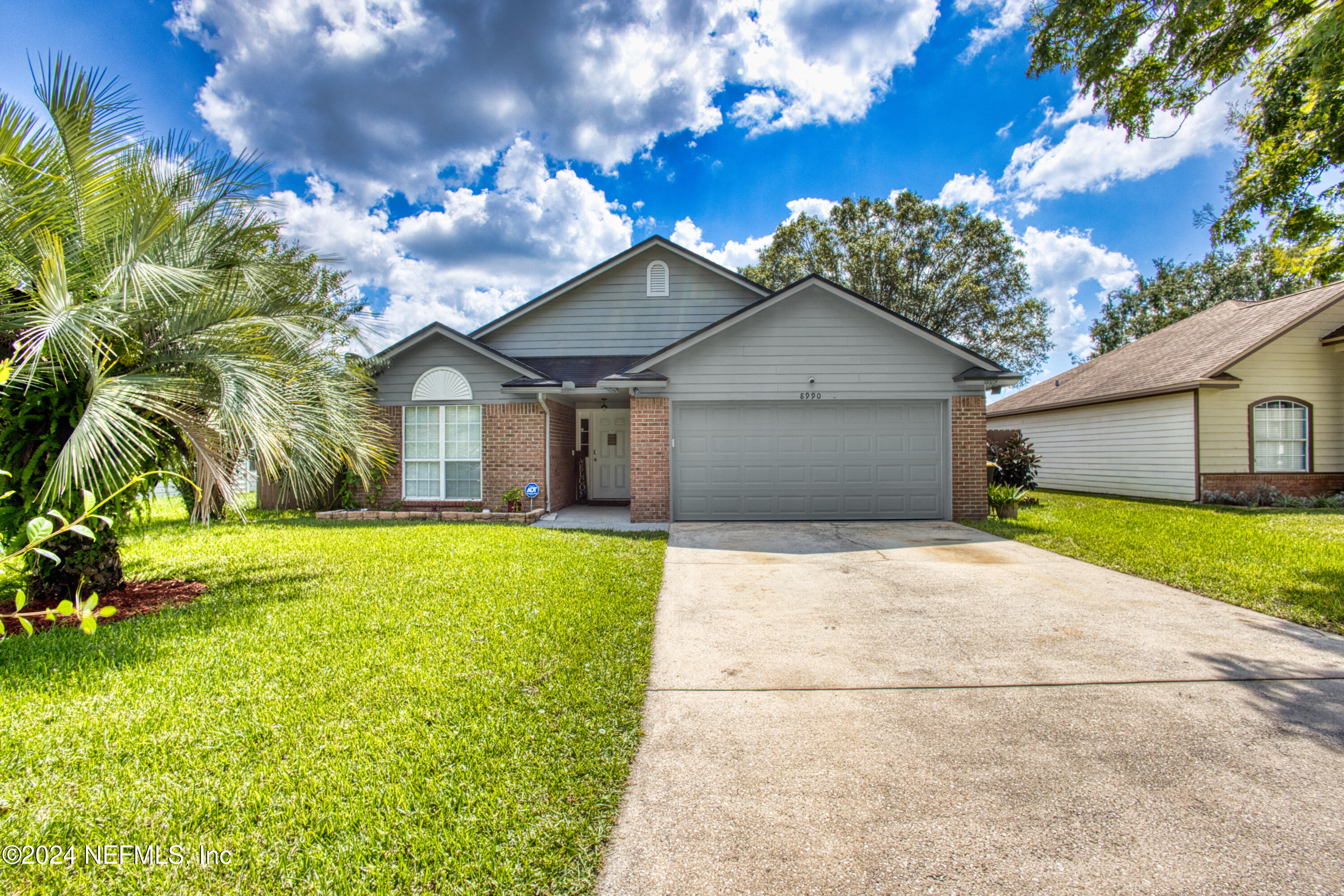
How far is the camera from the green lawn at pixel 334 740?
2.15 m

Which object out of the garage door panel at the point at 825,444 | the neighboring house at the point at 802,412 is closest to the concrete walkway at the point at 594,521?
the neighboring house at the point at 802,412

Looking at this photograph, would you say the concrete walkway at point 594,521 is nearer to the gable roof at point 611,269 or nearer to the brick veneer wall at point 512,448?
the brick veneer wall at point 512,448

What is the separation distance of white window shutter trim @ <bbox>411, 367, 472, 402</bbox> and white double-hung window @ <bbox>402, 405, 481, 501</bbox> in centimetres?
17

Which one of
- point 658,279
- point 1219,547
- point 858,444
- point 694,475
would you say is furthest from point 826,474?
point 658,279

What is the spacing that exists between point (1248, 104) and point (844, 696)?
9421mm

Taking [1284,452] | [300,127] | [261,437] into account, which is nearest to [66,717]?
[261,437]

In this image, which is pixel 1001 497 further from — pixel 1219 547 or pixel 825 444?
pixel 825 444

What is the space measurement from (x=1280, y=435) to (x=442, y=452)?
1887 centimetres

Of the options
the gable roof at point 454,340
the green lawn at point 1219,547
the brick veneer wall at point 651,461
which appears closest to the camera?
the green lawn at point 1219,547

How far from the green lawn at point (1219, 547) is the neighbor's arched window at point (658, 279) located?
8.69 m

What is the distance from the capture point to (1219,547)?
25.9ft

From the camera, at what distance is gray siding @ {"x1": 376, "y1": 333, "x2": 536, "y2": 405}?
11672 mm

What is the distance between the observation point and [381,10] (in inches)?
356

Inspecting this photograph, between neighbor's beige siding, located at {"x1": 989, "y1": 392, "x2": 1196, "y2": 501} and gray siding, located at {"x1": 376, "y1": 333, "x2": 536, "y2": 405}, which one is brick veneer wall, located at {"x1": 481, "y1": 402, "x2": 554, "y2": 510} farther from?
neighbor's beige siding, located at {"x1": 989, "y1": 392, "x2": 1196, "y2": 501}
